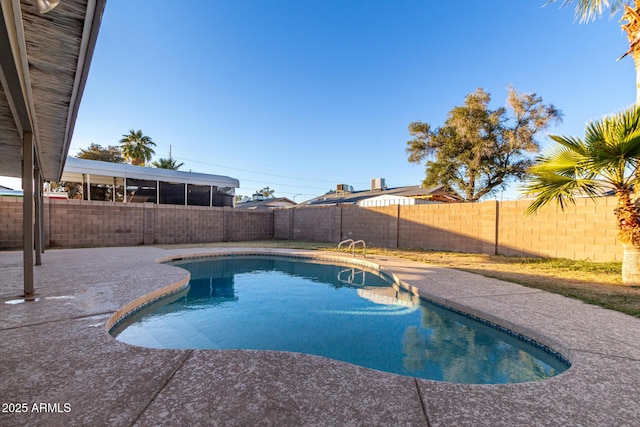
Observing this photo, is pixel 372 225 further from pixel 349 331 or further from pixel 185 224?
pixel 349 331

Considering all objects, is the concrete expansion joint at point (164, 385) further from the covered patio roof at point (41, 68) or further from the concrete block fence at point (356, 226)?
the concrete block fence at point (356, 226)

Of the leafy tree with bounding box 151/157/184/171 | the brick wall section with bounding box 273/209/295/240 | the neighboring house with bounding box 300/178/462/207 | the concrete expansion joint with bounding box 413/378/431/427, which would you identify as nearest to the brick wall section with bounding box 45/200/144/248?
the brick wall section with bounding box 273/209/295/240

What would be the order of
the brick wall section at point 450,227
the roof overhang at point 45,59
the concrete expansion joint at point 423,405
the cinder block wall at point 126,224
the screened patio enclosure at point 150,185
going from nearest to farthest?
the concrete expansion joint at point 423,405
the roof overhang at point 45,59
the brick wall section at point 450,227
the cinder block wall at point 126,224
the screened patio enclosure at point 150,185

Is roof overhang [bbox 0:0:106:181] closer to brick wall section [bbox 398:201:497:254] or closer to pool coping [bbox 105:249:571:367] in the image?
pool coping [bbox 105:249:571:367]

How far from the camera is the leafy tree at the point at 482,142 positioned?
15.1 metres

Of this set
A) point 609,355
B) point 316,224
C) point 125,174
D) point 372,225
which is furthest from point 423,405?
point 125,174

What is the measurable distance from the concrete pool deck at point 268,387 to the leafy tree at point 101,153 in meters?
25.7

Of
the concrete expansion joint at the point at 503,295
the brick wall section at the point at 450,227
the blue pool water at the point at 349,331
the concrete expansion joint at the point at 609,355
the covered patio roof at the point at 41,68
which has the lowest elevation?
the blue pool water at the point at 349,331

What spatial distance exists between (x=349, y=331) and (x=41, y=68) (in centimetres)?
425

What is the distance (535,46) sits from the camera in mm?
10672

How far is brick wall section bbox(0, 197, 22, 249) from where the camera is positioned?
982 cm

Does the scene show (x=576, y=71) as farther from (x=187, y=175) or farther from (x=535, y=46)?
(x=187, y=175)

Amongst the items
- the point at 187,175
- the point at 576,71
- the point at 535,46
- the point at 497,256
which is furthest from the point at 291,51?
the point at 497,256

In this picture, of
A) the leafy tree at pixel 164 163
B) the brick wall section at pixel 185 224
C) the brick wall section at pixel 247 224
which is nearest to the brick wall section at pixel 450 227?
the brick wall section at pixel 247 224
